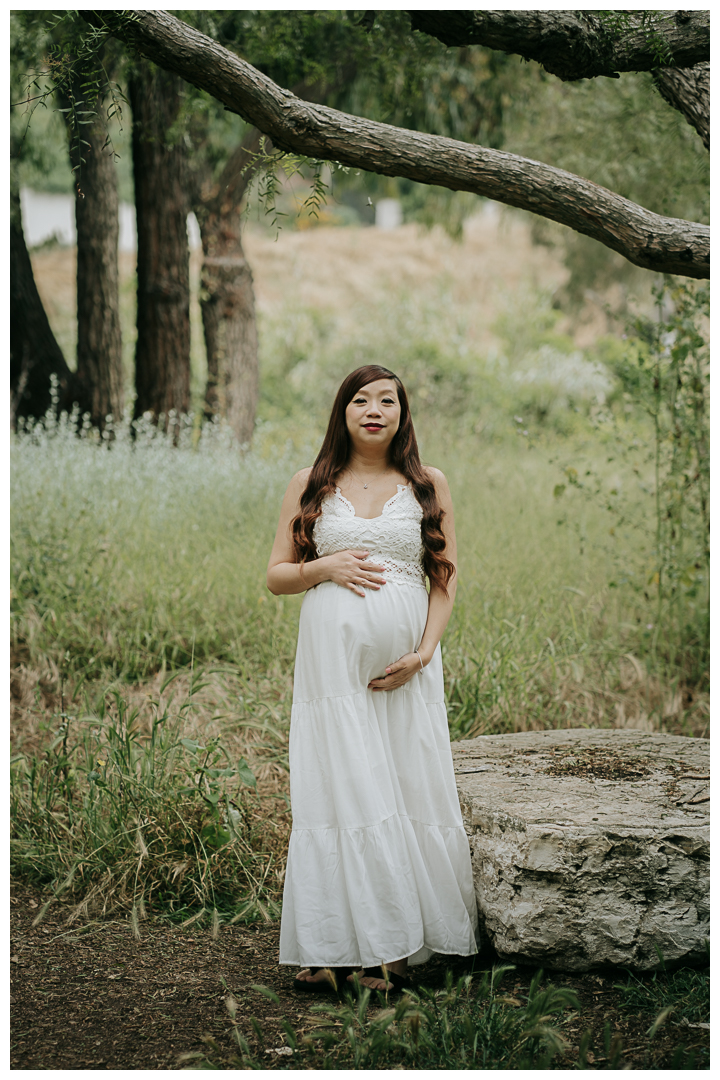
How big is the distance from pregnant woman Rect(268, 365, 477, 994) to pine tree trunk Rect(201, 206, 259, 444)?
21.0 ft

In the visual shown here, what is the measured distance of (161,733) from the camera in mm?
4031

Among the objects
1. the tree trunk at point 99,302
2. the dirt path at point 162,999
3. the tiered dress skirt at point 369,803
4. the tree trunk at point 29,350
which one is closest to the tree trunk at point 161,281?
the tree trunk at point 99,302

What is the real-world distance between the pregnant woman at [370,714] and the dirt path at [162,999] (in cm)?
23

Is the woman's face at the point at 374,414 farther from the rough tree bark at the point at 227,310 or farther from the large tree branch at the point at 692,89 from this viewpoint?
the rough tree bark at the point at 227,310

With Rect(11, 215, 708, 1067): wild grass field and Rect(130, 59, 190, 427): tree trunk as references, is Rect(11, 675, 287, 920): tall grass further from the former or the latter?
Rect(130, 59, 190, 427): tree trunk

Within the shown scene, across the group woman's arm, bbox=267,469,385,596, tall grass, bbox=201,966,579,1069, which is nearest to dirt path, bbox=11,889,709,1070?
tall grass, bbox=201,966,579,1069

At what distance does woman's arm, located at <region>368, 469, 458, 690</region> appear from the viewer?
283 centimetres

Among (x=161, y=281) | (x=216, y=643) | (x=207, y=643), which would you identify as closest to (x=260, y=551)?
(x=216, y=643)

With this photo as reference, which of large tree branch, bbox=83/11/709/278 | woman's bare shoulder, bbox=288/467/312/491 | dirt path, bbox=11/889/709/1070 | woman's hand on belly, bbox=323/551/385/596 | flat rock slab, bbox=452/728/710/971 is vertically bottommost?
dirt path, bbox=11/889/709/1070

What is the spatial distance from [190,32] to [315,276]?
22339 mm

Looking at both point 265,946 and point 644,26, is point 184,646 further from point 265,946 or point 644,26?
point 644,26

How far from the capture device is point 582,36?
10.1ft

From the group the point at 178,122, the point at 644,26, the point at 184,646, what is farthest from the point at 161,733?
the point at 178,122

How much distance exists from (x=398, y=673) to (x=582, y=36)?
2220 mm
